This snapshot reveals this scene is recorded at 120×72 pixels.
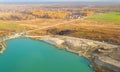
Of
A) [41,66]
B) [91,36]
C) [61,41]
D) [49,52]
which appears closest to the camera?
[41,66]

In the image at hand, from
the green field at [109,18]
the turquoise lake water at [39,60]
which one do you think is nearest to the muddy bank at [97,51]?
the turquoise lake water at [39,60]

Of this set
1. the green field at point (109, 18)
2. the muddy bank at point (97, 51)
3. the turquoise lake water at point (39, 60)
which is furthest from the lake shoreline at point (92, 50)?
the green field at point (109, 18)

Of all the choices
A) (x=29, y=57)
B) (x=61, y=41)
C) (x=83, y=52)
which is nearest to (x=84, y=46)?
(x=83, y=52)

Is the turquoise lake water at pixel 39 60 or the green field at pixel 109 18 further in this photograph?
the green field at pixel 109 18

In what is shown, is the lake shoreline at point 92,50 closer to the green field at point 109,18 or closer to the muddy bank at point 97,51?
the muddy bank at point 97,51

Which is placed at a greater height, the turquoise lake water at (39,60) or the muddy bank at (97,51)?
the muddy bank at (97,51)

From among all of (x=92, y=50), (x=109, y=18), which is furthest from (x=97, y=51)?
(x=109, y=18)

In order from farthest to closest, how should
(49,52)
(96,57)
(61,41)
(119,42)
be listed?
(61,41)
(119,42)
(49,52)
(96,57)

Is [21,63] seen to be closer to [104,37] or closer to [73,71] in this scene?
[73,71]

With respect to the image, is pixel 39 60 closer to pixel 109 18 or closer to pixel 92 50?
pixel 92 50
